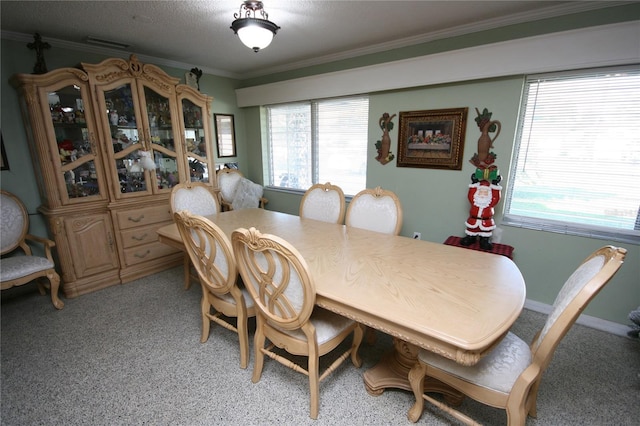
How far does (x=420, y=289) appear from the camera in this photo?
→ 4.07 feet

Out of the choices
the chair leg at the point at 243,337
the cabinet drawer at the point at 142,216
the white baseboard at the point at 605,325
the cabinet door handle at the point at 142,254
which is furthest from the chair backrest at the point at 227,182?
the white baseboard at the point at 605,325

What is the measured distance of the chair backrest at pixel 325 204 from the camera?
2500 millimetres

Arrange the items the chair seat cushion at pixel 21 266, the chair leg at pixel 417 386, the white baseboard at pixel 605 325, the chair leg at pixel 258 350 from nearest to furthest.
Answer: the chair leg at pixel 417 386, the chair leg at pixel 258 350, the white baseboard at pixel 605 325, the chair seat cushion at pixel 21 266

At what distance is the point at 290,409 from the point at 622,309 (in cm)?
244

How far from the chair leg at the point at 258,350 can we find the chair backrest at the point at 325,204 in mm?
1190

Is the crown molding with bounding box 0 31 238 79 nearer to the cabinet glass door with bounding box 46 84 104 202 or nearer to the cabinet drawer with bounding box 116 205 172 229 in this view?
the cabinet glass door with bounding box 46 84 104 202

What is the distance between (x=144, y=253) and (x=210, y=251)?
1.87 metres

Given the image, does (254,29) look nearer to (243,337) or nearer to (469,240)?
(243,337)

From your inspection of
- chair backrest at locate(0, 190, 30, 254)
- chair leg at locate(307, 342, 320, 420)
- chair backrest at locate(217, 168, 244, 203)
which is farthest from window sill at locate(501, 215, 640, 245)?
chair backrest at locate(0, 190, 30, 254)

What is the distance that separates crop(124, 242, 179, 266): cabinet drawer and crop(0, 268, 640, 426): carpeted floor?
0.68 m

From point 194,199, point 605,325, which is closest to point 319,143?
point 194,199

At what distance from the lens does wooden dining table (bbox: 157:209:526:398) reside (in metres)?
0.98

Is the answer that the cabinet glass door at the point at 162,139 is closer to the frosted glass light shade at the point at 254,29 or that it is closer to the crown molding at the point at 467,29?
the crown molding at the point at 467,29

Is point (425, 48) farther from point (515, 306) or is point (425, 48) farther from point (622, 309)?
point (622, 309)
